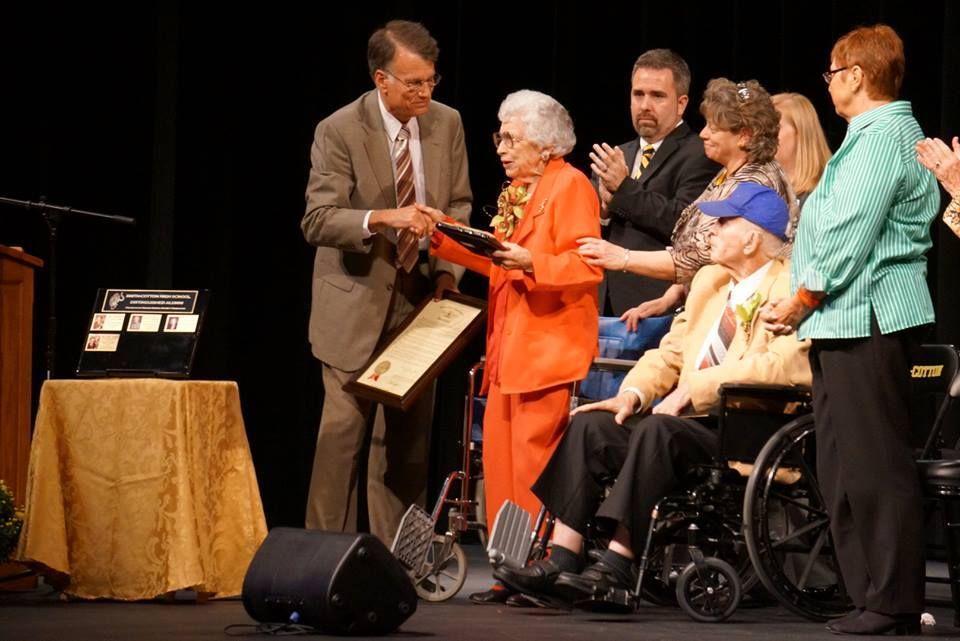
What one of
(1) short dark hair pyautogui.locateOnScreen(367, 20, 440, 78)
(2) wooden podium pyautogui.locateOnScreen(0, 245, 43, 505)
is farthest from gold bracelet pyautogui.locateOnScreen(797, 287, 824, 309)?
(2) wooden podium pyautogui.locateOnScreen(0, 245, 43, 505)

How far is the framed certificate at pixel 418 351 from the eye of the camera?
4.05 metres

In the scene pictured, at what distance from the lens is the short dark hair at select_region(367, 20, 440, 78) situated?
14.0 ft

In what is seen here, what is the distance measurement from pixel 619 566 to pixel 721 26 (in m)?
3.20

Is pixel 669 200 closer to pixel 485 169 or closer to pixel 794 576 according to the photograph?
pixel 794 576

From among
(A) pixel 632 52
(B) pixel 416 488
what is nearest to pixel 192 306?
(B) pixel 416 488

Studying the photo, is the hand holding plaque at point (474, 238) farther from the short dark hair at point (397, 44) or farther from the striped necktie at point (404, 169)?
the short dark hair at point (397, 44)

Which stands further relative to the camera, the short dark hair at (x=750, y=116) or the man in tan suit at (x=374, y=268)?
the man in tan suit at (x=374, y=268)

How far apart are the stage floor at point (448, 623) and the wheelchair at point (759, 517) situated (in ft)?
0.24

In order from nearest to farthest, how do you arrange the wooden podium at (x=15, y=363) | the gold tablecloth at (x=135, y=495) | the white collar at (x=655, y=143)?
the gold tablecloth at (x=135, y=495) → the wooden podium at (x=15, y=363) → the white collar at (x=655, y=143)

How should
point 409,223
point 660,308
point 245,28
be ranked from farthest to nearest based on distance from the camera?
point 245,28, point 660,308, point 409,223

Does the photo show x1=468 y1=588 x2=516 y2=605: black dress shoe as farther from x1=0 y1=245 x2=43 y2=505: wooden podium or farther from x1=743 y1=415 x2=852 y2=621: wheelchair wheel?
x1=0 y1=245 x2=43 y2=505: wooden podium

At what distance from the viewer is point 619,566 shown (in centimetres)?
364

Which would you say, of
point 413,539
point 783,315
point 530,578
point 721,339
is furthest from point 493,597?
point 783,315

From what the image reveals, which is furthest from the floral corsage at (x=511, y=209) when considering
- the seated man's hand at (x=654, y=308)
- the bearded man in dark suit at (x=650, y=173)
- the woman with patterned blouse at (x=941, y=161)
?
the woman with patterned blouse at (x=941, y=161)
